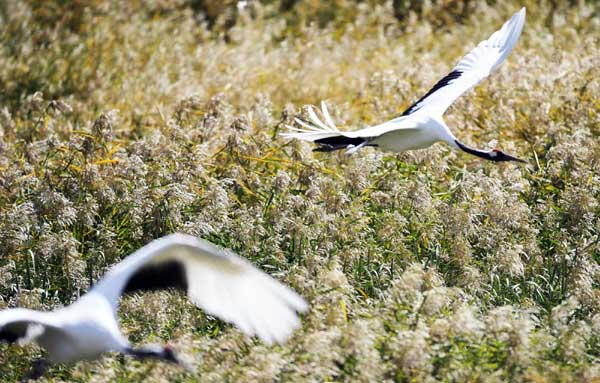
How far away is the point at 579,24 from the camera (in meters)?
10.2

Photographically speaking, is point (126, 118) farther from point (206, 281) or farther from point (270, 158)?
point (206, 281)

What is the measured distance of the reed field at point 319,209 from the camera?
4.69 m

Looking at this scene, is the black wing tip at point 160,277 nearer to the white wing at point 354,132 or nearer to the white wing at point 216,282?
the white wing at point 216,282

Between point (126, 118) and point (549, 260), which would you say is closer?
point (549, 260)

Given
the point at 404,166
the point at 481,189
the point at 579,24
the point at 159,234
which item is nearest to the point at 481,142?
the point at 404,166

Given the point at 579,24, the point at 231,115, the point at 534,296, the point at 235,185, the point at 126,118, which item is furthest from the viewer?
the point at 579,24

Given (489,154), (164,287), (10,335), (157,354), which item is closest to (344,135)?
(489,154)

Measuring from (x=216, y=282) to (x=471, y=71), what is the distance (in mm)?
2235

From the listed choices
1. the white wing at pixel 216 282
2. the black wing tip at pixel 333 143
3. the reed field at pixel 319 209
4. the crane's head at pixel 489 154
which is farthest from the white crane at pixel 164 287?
the crane's head at pixel 489 154

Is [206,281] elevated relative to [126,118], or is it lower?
elevated

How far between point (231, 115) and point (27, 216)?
1.64 metres

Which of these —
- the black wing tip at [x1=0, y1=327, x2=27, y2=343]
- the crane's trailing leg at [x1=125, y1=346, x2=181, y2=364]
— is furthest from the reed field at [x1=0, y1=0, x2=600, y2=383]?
the black wing tip at [x1=0, y1=327, x2=27, y2=343]

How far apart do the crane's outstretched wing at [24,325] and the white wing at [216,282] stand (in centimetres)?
22

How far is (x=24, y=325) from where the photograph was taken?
4887 mm
